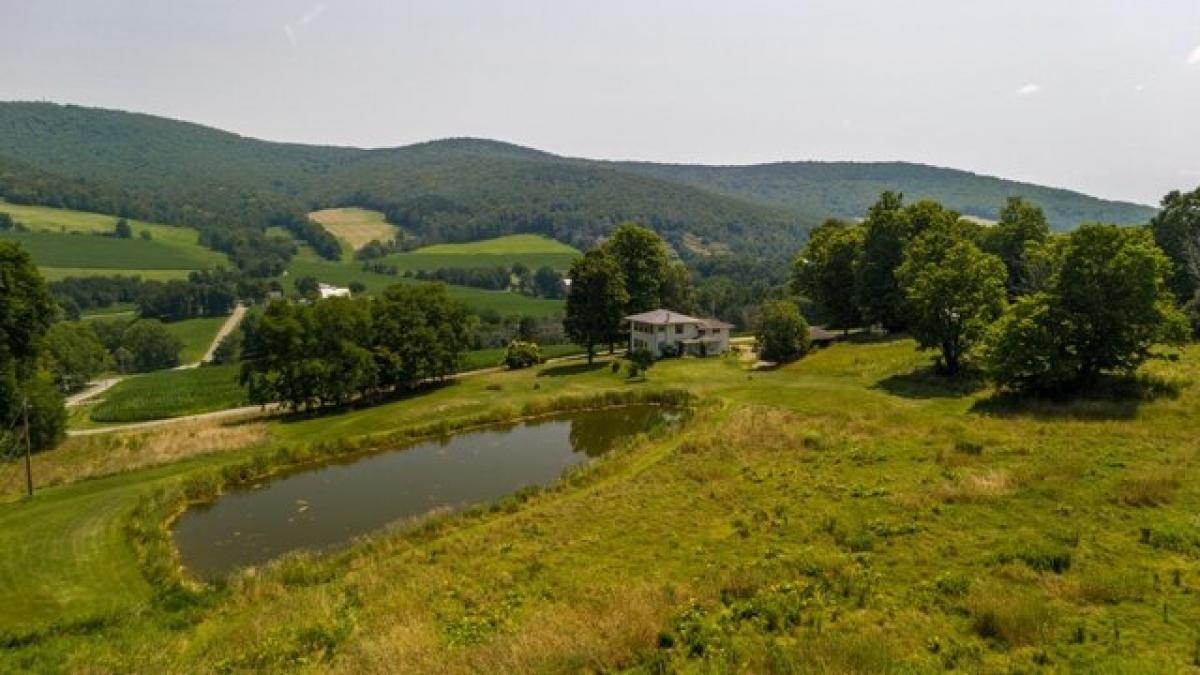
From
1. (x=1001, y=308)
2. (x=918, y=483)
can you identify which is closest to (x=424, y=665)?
(x=918, y=483)

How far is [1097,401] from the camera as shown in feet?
128

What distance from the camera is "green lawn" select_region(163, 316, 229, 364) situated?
455ft

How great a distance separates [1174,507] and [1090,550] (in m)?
5.18

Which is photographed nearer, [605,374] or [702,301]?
[605,374]

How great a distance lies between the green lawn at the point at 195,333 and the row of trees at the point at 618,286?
9584 cm

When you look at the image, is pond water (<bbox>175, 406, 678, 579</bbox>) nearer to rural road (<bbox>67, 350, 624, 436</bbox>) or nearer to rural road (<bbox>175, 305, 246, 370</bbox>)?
rural road (<bbox>67, 350, 624, 436</bbox>)

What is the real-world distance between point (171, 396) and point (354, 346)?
4159 cm

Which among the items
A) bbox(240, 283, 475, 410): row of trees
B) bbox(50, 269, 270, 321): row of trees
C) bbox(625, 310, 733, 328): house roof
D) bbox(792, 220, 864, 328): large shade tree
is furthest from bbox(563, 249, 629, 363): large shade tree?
bbox(50, 269, 270, 321): row of trees

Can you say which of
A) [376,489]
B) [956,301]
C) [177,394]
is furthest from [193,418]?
[956,301]

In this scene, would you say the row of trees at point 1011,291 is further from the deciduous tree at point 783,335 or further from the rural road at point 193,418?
the rural road at point 193,418

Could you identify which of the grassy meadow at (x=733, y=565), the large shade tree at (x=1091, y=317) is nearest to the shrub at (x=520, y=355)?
the grassy meadow at (x=733, y=565)

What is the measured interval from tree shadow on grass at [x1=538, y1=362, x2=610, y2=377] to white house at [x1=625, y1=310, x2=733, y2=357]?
640 cm

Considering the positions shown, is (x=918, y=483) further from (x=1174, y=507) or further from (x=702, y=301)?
(x=702, y=301)

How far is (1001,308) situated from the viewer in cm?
5244
